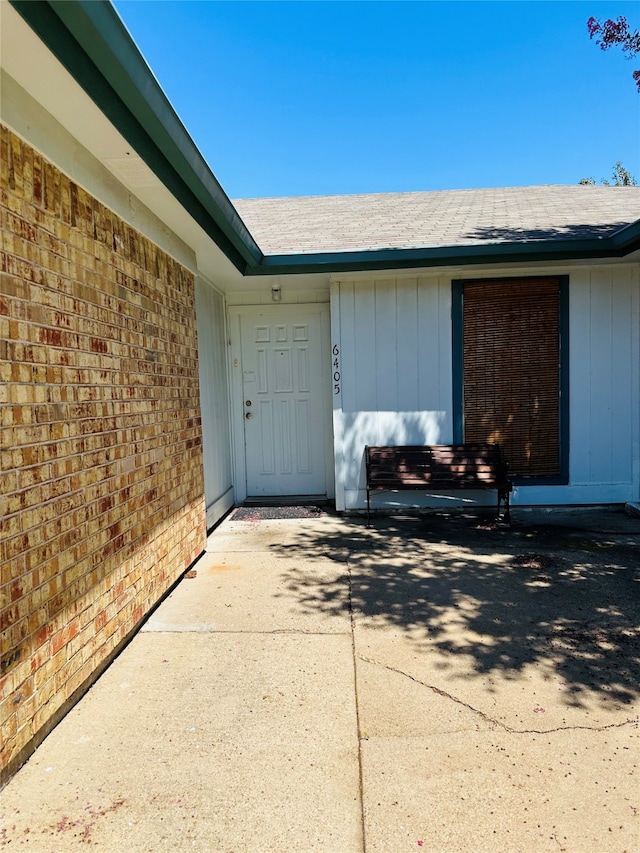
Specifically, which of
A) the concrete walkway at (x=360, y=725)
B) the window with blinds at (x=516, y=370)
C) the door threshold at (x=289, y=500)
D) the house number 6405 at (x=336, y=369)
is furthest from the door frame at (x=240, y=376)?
the concrete walkway at (x=360, y=725)

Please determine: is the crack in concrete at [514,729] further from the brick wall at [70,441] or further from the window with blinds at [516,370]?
the window with blinds at [516,370]

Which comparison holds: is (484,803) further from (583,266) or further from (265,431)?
(583,266)

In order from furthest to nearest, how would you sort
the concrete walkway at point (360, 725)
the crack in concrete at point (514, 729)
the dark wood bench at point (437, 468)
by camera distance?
the dark wood bench at point (437, 468), the crack in concrete at point (514, 729), the concrete walkway at point (360, 725)

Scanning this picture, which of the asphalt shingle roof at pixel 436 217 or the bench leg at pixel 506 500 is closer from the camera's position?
the bench leg at pixel 506 500

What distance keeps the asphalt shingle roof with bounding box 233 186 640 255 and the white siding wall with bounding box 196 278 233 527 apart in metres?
0.93

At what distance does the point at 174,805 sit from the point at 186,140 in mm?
3130

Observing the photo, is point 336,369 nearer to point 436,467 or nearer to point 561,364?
point 436,467

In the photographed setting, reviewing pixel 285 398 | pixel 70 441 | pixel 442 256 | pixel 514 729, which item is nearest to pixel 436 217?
pixel 442 256

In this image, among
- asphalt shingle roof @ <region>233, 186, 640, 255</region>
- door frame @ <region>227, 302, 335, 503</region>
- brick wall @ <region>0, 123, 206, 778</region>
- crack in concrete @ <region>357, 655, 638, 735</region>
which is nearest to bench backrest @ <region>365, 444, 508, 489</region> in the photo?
door frame @ <region>227, 302, 335, 503</region>

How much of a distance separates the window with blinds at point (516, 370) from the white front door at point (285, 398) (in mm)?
1776

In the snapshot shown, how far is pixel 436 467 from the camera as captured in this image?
18.4ft

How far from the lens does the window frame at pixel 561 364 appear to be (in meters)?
5.84

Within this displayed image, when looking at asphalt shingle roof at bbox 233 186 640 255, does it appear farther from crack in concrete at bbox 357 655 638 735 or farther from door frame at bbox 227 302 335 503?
crack in concrete at bbox 357 655 638 735

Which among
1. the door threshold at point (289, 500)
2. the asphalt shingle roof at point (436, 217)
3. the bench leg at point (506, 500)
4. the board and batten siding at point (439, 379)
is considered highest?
the asphalt shingle roof at point (436, 217)
